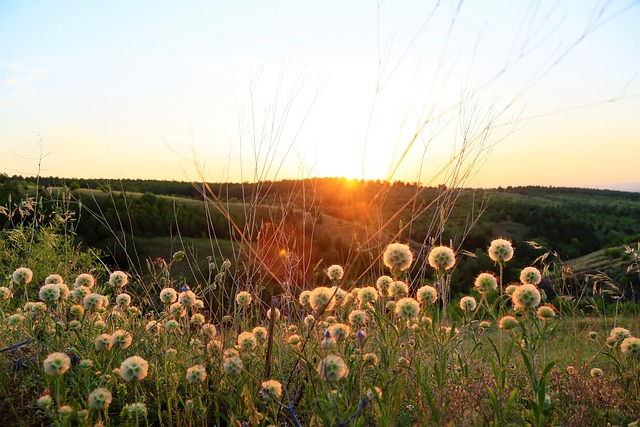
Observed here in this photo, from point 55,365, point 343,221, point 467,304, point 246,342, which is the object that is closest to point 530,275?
point 467,304

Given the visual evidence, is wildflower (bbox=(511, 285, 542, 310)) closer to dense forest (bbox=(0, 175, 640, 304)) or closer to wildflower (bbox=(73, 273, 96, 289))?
dense forest (bbox=(0, 175, 640, 304))

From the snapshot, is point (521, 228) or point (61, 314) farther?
point (521, 228)

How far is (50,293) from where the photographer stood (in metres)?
2.70

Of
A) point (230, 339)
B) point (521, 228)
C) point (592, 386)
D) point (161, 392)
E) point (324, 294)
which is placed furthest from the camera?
point (521, 228)

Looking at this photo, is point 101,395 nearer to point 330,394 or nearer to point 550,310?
point 330,394

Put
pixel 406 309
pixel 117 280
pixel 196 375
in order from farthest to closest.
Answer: pixel 117 280 < pixel 406 309 < pixel 196 375

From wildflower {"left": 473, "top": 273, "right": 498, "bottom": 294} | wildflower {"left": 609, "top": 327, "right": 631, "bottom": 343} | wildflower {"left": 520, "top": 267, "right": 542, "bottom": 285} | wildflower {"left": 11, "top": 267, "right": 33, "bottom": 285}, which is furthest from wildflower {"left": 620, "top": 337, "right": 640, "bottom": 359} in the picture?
wildflower {"left": 11, "top": 267, "right": 33, "bottom": 285}

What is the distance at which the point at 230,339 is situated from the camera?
11.6 ft

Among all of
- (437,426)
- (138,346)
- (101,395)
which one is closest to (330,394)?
(437,426)

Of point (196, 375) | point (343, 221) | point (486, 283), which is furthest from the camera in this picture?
point (343, 221)

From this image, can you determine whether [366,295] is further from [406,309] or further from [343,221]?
[343,221]

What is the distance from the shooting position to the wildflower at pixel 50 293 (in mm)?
2680

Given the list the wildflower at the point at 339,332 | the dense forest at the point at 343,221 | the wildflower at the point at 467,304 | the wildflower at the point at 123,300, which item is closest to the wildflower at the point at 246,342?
the wildflower at the point at 339,332

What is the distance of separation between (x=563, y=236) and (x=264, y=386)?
37.6m
